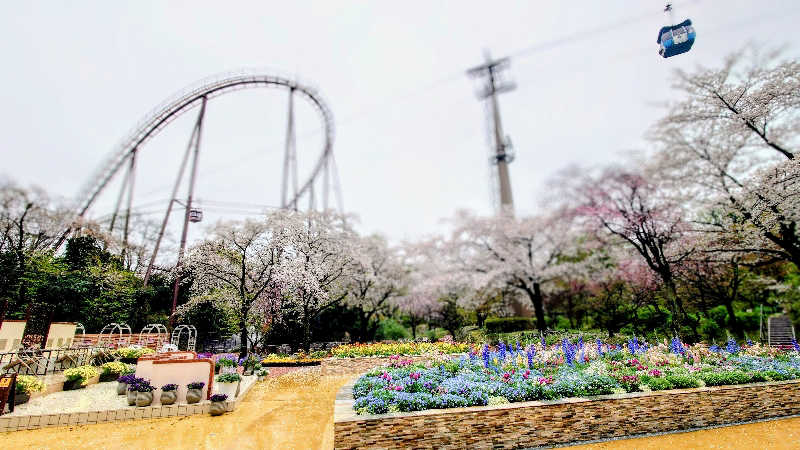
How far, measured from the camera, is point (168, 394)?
832 cm

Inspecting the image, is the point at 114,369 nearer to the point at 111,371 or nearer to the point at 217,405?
the point at 111,371

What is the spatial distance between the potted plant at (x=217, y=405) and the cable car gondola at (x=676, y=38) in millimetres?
11061

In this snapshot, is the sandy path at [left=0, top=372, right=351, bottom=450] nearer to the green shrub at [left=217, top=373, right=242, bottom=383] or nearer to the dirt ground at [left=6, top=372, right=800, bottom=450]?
the dirt ground at [left=6, top=372, right=800, bottom=450]

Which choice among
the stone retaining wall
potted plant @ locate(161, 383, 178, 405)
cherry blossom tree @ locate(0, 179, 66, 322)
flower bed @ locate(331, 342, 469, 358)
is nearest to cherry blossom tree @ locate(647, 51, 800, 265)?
the stone retaining wall

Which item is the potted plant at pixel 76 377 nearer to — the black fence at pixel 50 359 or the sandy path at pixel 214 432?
the black fence at pixel 50 359

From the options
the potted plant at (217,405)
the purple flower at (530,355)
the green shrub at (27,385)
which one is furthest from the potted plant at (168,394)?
the purple flower at (530,355)

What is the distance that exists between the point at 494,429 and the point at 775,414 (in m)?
5.88

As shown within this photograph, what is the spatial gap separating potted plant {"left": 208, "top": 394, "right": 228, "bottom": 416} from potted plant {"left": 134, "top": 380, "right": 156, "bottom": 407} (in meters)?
1.37

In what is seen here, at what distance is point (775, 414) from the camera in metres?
7.14

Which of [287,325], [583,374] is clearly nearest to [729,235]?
[583,374]

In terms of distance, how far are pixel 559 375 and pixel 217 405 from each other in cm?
734

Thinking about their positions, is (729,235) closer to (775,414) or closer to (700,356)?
(700,356)

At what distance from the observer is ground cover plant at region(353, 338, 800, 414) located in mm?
6324

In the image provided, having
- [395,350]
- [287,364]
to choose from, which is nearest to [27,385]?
[287,364]
